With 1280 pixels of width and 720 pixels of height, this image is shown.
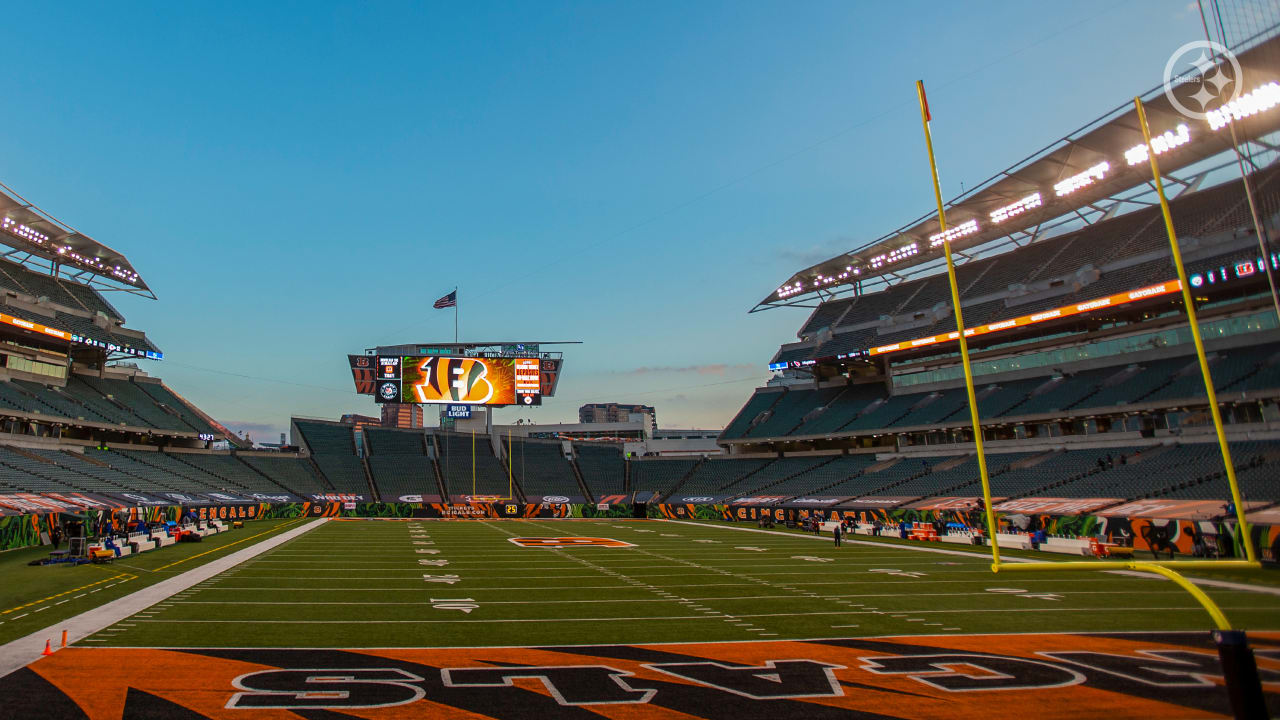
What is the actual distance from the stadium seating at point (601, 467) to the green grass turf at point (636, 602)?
34176mm

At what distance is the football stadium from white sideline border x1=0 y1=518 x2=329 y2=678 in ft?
0.37

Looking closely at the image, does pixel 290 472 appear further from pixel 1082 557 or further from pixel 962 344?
pixel 962 344

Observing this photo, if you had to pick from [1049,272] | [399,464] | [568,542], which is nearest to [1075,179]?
[1049,272]

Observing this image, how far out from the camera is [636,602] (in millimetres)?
14086

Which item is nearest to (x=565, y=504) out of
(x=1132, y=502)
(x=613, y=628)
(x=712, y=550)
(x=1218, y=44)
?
(x=712, y=550)

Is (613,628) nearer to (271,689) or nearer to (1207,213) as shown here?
(271,689)

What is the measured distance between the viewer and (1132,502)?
87.5 feet

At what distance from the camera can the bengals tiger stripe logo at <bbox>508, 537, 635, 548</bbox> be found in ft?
88.4

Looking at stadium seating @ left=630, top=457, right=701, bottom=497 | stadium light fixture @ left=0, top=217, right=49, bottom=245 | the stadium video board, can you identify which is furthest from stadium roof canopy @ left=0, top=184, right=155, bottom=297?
stadium seating @ left=630, top=457, right=701, bottom=497

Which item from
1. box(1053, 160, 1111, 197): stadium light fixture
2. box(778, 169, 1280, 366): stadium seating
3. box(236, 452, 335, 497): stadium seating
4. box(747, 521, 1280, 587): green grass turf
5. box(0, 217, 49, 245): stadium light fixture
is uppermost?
box(0, 217, 49, 245): stadium light fixture

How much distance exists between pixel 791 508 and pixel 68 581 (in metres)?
35.9

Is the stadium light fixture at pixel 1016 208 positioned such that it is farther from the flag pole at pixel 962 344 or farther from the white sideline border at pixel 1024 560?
the flag pole at pixel 962 344

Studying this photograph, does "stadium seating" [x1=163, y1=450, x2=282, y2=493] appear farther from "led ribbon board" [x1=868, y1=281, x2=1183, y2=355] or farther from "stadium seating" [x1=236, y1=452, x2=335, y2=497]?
Answer: "led ribbon board" [x1=868, y1=281, x2=1183, y2=355]

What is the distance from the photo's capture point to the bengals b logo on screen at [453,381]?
1884 inches
